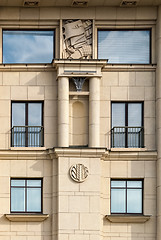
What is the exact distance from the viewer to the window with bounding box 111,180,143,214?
1631 inches

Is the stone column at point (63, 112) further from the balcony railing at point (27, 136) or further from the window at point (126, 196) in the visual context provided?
the window at point (126, 196)

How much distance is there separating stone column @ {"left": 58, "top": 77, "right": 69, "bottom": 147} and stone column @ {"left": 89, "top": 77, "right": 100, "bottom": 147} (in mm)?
987

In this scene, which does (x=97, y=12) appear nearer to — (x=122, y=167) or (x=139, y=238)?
(x=122, y=167)

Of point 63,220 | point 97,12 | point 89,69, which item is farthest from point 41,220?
point 97,12

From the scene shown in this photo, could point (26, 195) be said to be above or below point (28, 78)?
below

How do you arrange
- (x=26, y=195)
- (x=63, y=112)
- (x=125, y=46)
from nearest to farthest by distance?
(x=63, y=112)
(x=26, y=195)
(x=125, y=46)

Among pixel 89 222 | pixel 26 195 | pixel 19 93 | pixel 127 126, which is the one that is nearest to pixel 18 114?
pixel 19 93

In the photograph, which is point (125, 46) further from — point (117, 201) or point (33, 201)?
point (33, 201)

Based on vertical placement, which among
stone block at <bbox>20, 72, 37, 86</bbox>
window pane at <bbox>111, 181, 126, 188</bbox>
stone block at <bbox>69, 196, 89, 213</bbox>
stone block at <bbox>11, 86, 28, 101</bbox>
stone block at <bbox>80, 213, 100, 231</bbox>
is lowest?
stone block at <bbox>80, 213, 100, 231</bbox>

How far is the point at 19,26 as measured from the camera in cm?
4231

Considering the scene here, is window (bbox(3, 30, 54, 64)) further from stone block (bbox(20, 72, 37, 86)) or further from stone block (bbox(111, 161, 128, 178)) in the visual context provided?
stone block (bbox(111, 161, 128, 178))

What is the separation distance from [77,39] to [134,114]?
4072 millimetres

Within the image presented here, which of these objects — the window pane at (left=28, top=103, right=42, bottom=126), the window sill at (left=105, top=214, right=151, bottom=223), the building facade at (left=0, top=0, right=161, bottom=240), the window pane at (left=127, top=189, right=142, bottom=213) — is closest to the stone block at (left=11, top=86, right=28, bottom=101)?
the building facade at (left=0, top=0, right=161, bottom=240)

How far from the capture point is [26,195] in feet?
136
